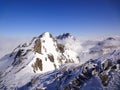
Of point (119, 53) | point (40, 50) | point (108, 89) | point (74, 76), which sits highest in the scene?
point (40, 50)

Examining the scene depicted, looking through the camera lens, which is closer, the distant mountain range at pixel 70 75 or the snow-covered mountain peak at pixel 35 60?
the distant mountain range at pixel 70 75

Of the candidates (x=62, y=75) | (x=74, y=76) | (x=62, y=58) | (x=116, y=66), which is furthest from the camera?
(x=62, y=58)

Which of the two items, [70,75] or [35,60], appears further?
[35,60]

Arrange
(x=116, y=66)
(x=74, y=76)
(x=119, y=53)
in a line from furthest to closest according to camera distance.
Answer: (x=74, y=76) → (x=119, y=53) → (x=116, y=66)

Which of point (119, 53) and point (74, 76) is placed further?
point (74, 76)

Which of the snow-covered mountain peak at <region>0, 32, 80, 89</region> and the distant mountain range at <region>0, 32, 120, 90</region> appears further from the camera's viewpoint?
the snow-covered mountain peak at <region>0, 32, 80, 89</region>

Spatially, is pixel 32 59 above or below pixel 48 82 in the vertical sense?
above

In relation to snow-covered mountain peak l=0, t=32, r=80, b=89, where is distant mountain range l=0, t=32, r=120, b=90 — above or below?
below

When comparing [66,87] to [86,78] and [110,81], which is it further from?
[110,81]

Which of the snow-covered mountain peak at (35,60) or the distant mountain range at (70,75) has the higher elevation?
the snow-covered mountain peak at (35,60)

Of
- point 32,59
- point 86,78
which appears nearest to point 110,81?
point 86,78

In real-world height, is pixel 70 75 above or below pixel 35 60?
below
